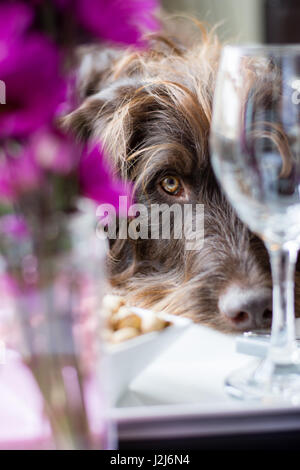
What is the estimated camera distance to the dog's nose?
0.78 meters

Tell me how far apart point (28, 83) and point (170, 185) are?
0.49 meters

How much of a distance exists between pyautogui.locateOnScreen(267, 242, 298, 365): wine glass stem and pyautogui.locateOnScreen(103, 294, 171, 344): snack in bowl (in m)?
0.14

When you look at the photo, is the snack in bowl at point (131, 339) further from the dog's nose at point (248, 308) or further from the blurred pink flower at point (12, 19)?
the blurred pink flower at point (12, 19)

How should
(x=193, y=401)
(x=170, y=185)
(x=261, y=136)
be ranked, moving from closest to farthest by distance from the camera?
1. (x=261, y=136)
2. (x=193, y=401)
3. (x=170, y=185)

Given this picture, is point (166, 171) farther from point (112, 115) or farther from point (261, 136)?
point (261, 136)

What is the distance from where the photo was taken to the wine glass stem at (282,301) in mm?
633

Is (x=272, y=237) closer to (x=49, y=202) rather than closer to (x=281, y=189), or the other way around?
(x=281, y=189)

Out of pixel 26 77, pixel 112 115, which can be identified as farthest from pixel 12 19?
pixel 112 115

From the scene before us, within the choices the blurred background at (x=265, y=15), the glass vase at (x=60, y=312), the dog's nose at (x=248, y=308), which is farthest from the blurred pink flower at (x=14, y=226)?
the blurred background at (x=265, y=15)

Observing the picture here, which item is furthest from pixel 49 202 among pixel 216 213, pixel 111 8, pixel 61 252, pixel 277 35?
pixel 277 35

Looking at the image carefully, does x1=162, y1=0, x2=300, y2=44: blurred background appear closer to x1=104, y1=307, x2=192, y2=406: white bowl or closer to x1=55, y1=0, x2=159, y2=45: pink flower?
x1=104, y1=307, x2=192, y2=406: white bowl

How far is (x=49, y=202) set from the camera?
1.54 ft

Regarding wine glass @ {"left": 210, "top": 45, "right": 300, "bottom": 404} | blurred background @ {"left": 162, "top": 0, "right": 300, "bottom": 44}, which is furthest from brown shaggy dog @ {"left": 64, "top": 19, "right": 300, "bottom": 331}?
blurred background @ {"left": 162, "top": 0, "right": 300, "bottom": 44}

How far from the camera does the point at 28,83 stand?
1.46ft
